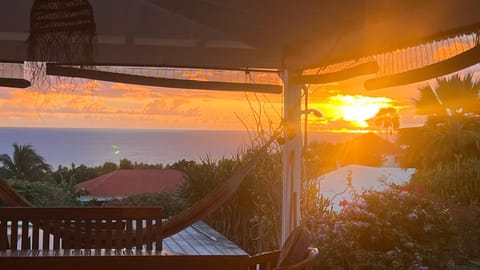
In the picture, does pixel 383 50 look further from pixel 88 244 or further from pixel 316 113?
pixel 88 244

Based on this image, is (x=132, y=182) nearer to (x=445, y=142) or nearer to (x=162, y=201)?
(x=162, y=201)

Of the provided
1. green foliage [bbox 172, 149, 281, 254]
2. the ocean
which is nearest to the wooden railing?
green foliage [bbox 172, 149, 281, 254]

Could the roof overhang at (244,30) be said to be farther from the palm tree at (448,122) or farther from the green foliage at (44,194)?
the palm tree at (448,122)

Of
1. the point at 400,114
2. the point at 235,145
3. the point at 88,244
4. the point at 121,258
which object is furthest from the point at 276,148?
the point at 121,258

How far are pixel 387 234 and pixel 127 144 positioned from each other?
16.0 feet

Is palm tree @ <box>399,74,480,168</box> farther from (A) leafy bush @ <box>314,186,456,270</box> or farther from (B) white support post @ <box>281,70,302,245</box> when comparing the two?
(B) white support post @ <box>281,70,302,245</box>

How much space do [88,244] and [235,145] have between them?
288 cm

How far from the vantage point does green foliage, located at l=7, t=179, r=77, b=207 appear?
18.1ft

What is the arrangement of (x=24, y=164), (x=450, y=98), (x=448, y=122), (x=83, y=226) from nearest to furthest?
(x=83, y=226)
(x=24, y=164)
(x=450, y=98)
(x=448, y=122)

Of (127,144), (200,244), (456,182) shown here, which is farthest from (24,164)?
(456,182)

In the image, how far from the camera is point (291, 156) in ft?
13.4

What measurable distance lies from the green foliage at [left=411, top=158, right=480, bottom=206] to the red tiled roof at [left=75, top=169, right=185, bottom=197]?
2625 millimetres

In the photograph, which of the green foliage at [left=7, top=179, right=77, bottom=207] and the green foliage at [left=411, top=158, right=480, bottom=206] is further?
the green foliage at [left=411, top=158, right=480, bottom=206]

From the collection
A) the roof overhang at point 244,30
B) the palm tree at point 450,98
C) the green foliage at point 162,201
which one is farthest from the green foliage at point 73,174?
the palm tree at point 450,98
